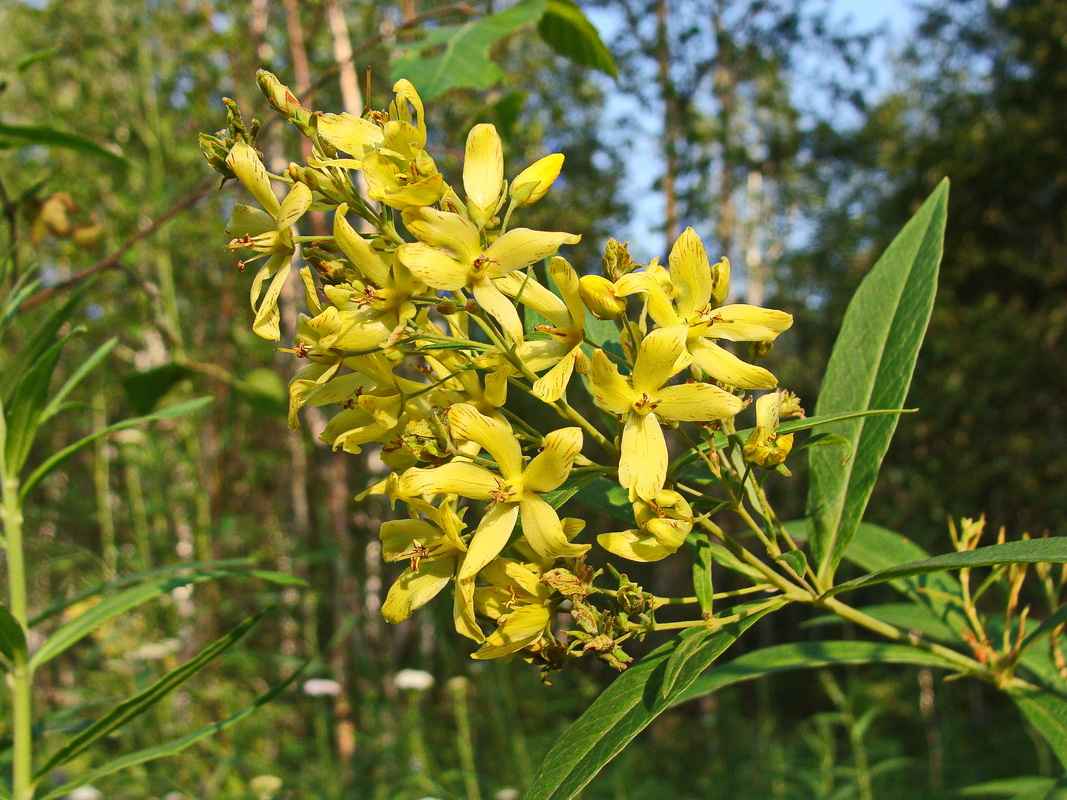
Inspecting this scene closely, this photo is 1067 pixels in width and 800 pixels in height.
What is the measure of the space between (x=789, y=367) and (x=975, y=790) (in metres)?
15.0

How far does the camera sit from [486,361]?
2.83 ft

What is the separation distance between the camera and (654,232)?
748 centimetres

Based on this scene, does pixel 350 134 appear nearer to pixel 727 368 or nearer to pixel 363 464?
pixel 727 368

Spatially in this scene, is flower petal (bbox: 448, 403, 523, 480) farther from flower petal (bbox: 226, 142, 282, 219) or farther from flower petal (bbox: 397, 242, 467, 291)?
flower petal (bbox: 226, 142, 282, 219)

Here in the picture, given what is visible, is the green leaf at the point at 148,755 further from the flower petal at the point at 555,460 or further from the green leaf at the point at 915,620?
the green leaf at the point at 915,620

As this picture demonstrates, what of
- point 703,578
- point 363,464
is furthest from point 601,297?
point 363,464

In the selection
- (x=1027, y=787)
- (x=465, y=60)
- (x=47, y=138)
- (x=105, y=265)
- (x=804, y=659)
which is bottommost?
(x=1027, y=787)

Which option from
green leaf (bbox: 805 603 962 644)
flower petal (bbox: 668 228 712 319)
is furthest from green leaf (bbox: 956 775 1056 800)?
flower petal (bbox: 668 228 712 319)

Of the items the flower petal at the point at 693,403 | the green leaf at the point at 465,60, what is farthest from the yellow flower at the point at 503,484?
the green leaf at the point at 465,60

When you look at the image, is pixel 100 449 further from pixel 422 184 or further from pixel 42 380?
pixel 422 184

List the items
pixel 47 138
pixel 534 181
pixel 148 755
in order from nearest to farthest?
pixel 534 181
pixel 148 755
pixel 47 138

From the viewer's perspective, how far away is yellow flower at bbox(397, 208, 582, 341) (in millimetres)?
818

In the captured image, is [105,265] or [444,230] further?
[105,265]

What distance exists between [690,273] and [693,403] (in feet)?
0.55
